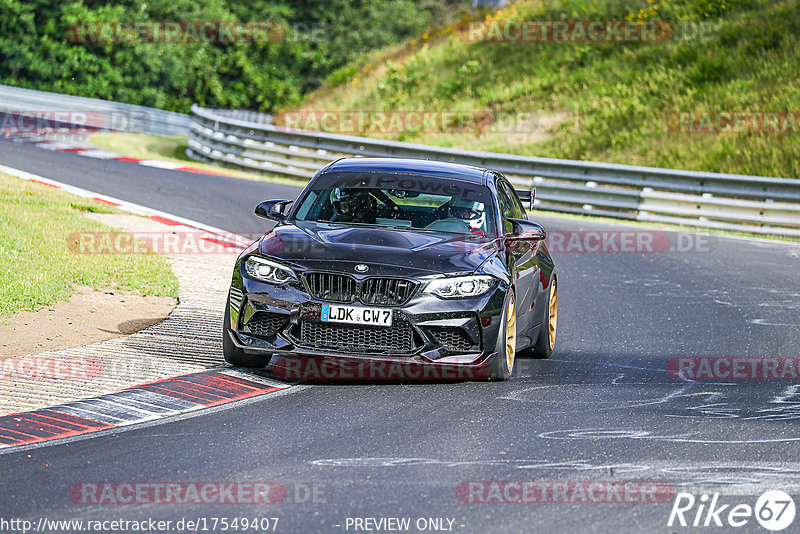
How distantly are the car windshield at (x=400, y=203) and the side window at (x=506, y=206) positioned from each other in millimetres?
217

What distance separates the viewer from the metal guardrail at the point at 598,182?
21.2 m

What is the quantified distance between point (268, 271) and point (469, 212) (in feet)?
6.22

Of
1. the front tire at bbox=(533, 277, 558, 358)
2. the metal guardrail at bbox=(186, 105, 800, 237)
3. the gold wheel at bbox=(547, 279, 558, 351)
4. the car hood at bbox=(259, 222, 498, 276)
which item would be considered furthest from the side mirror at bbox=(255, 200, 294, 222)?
the metal guardrail at bbox=(186, 105, 800, 237)

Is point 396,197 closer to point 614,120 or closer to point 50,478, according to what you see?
point 50,478

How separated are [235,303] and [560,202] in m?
16.1

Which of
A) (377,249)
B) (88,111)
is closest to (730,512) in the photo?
(377,249)

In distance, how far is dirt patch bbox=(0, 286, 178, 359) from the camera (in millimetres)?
8945

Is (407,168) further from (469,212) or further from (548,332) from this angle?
(548,332)

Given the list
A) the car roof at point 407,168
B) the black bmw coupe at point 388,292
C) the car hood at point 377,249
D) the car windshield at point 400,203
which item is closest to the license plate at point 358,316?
the black bmw coupe at point 388,292

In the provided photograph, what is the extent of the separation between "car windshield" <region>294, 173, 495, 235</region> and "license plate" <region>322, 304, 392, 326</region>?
123 centimetres

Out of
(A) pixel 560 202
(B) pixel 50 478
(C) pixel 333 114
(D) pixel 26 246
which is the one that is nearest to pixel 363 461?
(B) pixel 50 478

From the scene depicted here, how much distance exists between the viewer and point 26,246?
12.6 meters

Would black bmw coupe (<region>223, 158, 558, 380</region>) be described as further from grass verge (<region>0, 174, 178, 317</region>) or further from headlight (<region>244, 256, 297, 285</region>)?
grass verge (<region>0, 174, 178, 317</region>)

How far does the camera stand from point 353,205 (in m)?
9.06
